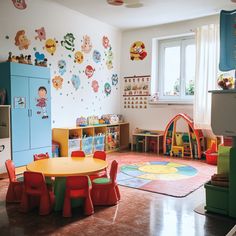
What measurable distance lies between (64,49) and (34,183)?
3.22m

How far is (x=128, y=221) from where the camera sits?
269 cm

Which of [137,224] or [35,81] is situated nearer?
[137,224]

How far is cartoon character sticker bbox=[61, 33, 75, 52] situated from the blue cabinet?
101cm

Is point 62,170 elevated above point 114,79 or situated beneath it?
situated beneath

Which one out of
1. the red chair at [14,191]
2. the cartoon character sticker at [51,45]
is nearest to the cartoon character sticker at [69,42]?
the cartoon character sticker at [51,45]

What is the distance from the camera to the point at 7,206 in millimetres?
3057

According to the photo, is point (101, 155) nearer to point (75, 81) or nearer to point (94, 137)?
point (94, 137)

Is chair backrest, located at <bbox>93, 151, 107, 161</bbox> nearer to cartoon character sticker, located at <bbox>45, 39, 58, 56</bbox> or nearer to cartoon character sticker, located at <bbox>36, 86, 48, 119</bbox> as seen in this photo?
cartoon character sticker, located at <bbox>36, 86, 48, 119</bbox>

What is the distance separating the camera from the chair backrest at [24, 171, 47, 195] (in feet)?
9.17

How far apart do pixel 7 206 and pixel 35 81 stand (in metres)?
2.07

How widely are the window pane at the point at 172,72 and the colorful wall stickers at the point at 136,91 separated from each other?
441 millimetres

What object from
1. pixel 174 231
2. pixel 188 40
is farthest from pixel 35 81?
pixel 188 40

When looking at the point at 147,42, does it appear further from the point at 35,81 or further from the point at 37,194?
the point at 37,194

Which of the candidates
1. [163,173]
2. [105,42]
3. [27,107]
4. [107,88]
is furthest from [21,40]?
[163,173]
